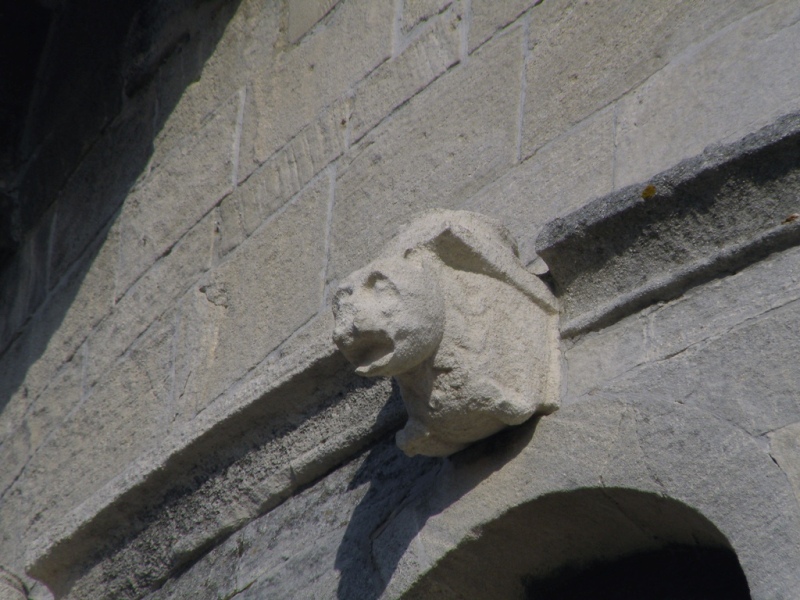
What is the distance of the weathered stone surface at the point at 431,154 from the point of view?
281 cm

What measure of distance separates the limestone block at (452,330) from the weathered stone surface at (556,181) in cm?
22

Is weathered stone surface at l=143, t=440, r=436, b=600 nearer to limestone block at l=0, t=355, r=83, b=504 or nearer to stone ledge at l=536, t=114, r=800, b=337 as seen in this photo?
stone ledge at l=536, t=114, r=800, b=337

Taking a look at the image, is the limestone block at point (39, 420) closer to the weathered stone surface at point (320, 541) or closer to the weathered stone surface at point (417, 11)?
the weathered stone surface at point (320, 541)

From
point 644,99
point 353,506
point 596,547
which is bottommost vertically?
point 596,547

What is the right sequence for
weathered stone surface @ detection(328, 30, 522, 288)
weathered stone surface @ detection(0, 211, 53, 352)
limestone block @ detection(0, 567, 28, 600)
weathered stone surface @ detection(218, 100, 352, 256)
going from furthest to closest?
weathered stone surface @ detection(0, 211, 53, 352) → limestone block @ detection(0, 567, 28, 600) → weathered stone surface @ detection(218, 100, 352, 256) → weathered stone surface @ detection(328, 30, 522, 288)

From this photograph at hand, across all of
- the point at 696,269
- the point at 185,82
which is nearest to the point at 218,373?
the point at 185,82

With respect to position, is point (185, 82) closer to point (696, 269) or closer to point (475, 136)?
point (475, 136)

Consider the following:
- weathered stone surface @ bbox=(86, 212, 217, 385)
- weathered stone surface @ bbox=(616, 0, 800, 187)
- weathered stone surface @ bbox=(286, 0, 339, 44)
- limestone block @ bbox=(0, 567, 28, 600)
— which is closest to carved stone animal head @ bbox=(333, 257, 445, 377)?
weathered stone surface @ bbox=(616, 0, 800, 187)

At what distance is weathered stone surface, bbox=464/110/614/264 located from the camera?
97.7 inches

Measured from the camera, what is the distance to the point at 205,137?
378 centimetres

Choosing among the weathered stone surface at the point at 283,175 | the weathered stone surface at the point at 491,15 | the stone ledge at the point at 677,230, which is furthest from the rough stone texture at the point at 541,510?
the weathered stone surface at the point at 491,15

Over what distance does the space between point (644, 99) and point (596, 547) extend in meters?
0.86

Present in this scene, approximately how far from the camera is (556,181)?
101 inches

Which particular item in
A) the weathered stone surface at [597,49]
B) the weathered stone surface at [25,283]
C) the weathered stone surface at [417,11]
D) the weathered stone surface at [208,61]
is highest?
the weathered stone surface at [208,61]
